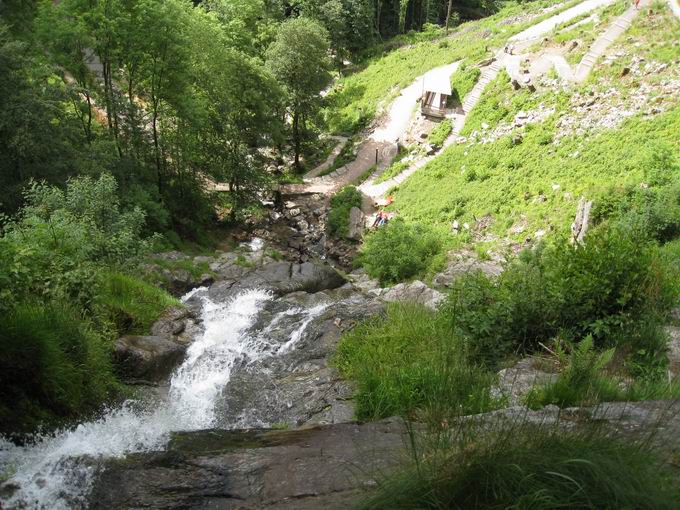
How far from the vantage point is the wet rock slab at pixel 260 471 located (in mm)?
4137

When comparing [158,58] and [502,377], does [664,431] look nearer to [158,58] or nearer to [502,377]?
[502,377]

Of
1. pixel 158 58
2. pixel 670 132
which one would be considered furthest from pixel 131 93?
pixel 670 132

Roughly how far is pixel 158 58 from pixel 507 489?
2105cm

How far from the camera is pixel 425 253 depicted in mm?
20531

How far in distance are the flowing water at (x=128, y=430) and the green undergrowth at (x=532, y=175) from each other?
1233cm

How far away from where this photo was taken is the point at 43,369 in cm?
568

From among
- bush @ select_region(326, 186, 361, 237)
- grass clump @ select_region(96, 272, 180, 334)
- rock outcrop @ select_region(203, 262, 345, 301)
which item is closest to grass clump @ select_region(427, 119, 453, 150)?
bush @ select_region(326, 186, 361, 237)

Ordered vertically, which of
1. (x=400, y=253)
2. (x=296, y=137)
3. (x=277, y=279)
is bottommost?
(x=277, y=279)

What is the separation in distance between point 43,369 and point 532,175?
69.1ft

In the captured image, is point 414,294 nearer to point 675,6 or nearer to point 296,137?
point 296,137

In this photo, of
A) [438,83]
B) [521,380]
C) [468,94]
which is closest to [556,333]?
[521,380]

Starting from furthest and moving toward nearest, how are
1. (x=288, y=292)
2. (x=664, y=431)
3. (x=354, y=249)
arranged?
(x=354, y=249) < (x=288, y=292) < (x=664, y=431)

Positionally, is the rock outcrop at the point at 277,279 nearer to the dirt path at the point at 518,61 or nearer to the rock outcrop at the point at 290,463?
the rock outcrop at the point at 290,463

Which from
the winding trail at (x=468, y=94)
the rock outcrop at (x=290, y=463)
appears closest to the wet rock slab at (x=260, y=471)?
the rock outcrop at (x=290, y=463)
